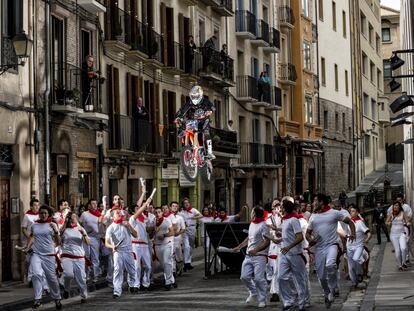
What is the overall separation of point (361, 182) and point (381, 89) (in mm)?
16848

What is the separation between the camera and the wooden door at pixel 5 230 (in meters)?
22.0

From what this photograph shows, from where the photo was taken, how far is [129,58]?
3031 centimetres

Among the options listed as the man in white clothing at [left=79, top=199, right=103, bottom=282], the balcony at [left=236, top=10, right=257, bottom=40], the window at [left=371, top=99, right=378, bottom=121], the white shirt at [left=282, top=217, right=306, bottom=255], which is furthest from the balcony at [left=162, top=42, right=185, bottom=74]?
the window at [left=371, top=99, right=378, bottom=121]

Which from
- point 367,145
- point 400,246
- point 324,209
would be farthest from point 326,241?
point 367,145

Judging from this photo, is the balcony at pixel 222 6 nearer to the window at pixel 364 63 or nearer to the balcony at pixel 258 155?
the balcony at pixel 258 155

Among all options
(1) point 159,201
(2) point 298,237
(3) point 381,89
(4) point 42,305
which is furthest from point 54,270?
(3) point 381,89

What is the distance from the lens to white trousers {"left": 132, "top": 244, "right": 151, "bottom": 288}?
65.6 feet

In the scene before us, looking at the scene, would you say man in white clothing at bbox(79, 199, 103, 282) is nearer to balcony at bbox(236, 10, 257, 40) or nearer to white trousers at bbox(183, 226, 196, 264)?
white trousers at bbox(183, 226, 196, 264)

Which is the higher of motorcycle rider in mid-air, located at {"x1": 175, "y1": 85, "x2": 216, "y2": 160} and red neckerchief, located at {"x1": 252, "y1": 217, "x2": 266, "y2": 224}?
motorcycle rider in mid-air, located at {"x1": 175, "y1": 85, "x2": 216, "y2": 160}

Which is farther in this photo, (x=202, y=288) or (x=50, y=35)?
(x=50, y=35)

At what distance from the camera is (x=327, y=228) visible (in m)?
16.3

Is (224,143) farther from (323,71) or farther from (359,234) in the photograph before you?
(359,234)

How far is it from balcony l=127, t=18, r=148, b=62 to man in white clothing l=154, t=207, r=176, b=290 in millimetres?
9797

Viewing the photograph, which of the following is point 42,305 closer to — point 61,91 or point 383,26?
point 61,91
